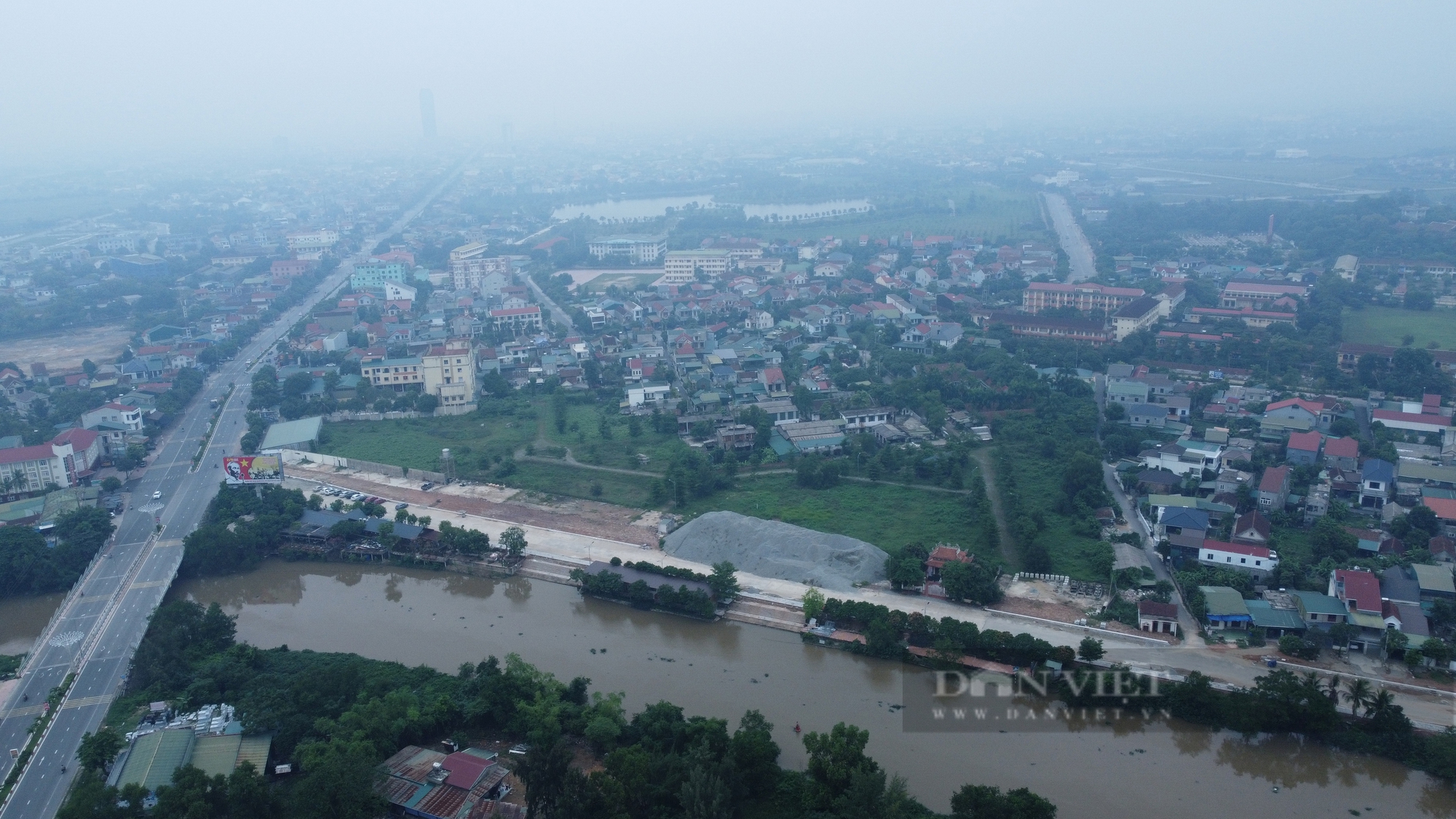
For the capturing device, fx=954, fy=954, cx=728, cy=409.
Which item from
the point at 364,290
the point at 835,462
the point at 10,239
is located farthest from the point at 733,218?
the point at 10,239

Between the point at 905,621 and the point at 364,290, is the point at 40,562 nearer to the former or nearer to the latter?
the point at 905,621

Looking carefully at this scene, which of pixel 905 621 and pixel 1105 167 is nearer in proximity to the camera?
pixel 905 621

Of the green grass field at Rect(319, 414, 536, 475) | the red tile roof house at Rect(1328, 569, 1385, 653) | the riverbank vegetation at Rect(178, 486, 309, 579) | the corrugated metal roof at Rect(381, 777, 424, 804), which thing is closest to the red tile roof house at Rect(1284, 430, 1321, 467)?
the red tile roof house at Rect(1328, 569, 1385, 653)

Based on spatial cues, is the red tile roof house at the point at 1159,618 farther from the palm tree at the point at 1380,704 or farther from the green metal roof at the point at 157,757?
the green metal roof at the point at 157,757

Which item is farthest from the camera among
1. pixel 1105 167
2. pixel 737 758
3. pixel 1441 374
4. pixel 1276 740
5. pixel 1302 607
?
pixel 1105 167

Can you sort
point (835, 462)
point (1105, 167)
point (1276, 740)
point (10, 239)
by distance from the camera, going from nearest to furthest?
point (1276, 740) < point (835, 462) < point (10, 239) < point (1105, 167)

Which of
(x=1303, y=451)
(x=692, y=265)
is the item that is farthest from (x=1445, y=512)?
(x=692, y=265)
